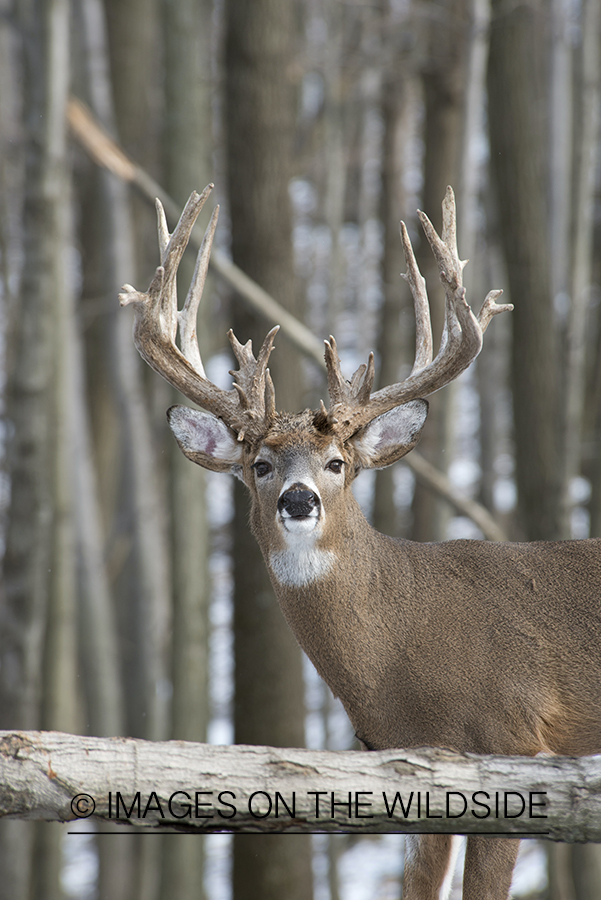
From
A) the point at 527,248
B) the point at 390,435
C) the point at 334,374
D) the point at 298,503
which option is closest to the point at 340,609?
the point at 298,503

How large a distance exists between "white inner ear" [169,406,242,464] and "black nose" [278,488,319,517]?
26.4 inches

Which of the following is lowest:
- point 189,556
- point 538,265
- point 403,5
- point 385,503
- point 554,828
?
point 554,828

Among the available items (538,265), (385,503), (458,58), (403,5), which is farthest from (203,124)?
(403,5)

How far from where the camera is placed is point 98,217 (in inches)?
318

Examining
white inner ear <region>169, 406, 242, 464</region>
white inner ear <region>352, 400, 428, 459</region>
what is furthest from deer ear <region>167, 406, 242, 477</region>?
white inner ear <region>352, 400, 428, 459</region>

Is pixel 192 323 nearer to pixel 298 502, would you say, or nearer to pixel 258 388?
pixel 258 388

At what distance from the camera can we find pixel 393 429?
4535 mm

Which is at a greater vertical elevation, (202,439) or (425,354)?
(425,354)

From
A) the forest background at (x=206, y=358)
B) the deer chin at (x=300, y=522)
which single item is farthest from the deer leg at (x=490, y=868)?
the forest background at (x=206, y=358)

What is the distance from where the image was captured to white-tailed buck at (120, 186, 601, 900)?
13.1ft

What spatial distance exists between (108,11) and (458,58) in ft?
13.3

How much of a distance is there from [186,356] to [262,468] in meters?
0.70

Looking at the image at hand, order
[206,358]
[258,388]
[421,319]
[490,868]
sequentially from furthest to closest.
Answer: [206,358] → [421,319] → [258,388] → [490,868]

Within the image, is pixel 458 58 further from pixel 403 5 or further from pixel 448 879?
pixel 448 879
